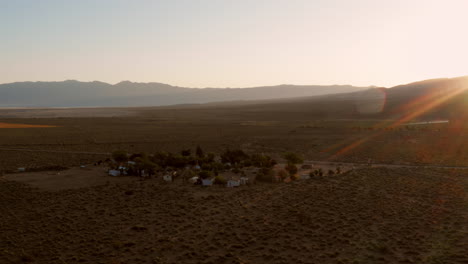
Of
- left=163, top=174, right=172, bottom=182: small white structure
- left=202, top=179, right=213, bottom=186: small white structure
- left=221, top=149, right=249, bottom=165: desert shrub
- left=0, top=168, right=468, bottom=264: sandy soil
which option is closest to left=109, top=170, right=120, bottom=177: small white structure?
left=0, top=168, right=468, bottom=264: sandy soil

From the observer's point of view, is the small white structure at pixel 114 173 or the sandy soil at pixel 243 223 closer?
the sandy soil at pixel 243 223

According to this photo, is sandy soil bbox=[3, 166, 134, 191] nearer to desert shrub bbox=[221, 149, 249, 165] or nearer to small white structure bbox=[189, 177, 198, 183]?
small white structure bbox=[189, 177, 198, 183]

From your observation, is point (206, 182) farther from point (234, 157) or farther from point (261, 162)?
point (234, 157)

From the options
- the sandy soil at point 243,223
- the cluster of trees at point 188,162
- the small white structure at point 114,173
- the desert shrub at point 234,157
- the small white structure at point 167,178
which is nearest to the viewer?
the sandy soil at point 243,223

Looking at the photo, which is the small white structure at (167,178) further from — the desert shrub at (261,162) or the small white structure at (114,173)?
the desert shrub at (261,162)

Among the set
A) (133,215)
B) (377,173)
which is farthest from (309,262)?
(377,173)

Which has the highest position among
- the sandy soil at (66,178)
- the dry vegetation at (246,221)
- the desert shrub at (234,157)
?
the desert shrub at (234,157)

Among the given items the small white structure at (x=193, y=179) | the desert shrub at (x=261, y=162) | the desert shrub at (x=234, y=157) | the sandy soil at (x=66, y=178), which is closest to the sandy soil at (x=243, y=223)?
the small white structure at (x=193, y=179)

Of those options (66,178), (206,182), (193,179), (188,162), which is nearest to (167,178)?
(193,179)

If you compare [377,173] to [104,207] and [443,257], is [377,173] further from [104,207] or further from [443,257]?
[104,207]
